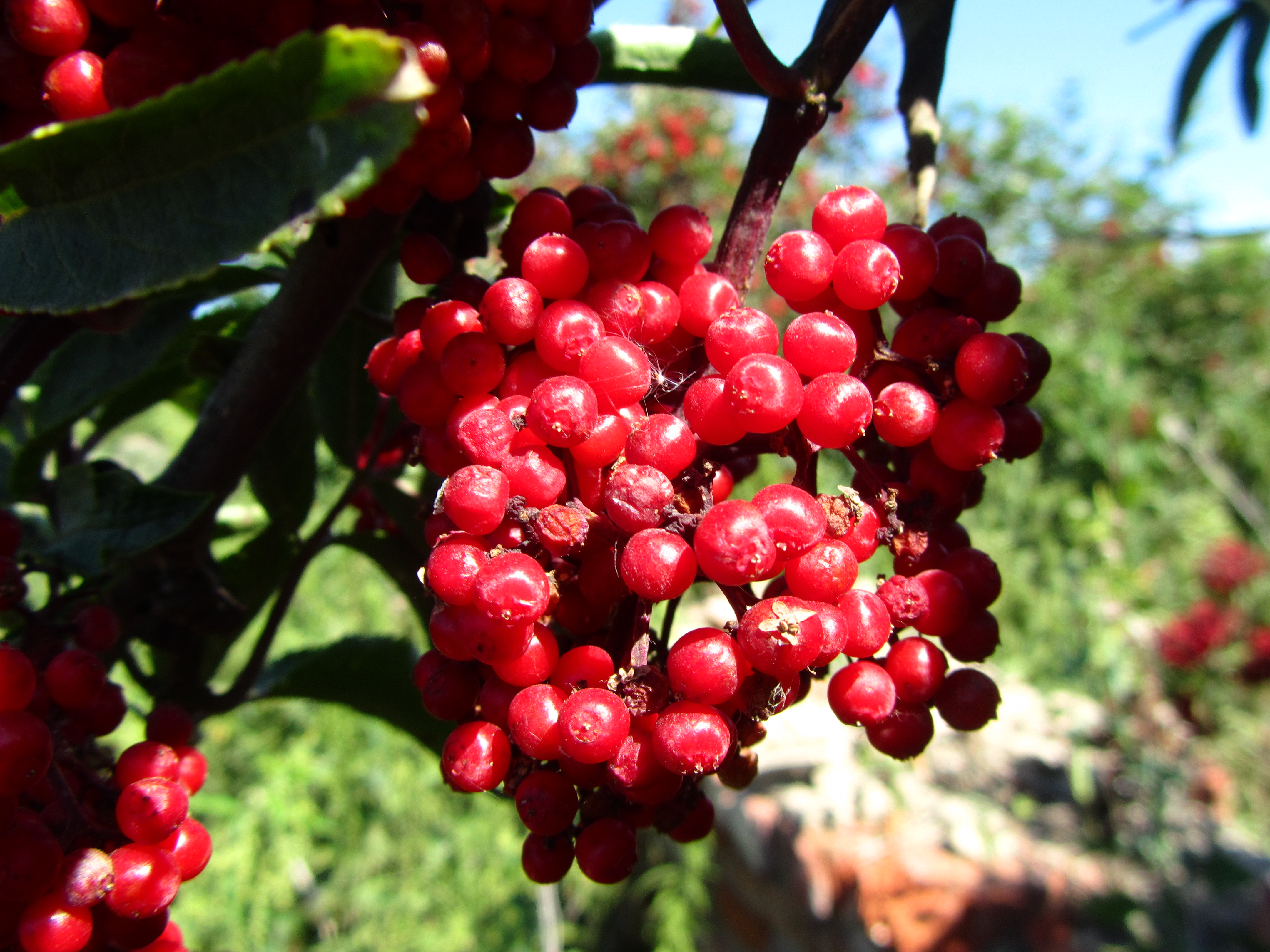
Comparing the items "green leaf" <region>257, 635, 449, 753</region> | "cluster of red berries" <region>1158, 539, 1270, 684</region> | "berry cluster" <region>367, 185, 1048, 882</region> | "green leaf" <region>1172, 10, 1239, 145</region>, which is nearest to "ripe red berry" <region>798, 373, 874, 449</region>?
"berry cluster" <region>367, 185, 1048, 882</region>

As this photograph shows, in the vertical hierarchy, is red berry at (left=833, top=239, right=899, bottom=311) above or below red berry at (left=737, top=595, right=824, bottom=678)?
above

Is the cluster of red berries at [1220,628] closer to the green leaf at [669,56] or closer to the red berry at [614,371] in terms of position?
the green leaf at [669,56]

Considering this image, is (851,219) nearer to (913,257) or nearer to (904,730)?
(913,257)

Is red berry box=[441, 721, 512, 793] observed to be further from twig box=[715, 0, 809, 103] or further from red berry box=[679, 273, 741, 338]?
twig box=[715, 0, 809, 103]

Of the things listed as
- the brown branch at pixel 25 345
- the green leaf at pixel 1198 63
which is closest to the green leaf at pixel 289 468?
the brown branch at pixel 25 345

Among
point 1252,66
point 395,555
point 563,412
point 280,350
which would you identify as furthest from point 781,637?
point 1252,66

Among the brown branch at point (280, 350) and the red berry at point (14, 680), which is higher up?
the brown branch at point (280, 350)
